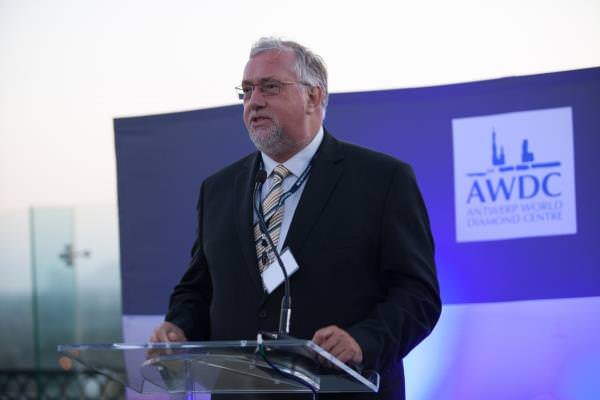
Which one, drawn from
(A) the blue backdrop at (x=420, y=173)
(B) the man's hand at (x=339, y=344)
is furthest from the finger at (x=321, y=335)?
(A) the blue backdrop at (x=420, y=173)

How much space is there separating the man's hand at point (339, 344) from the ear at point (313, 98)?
0.82 metres

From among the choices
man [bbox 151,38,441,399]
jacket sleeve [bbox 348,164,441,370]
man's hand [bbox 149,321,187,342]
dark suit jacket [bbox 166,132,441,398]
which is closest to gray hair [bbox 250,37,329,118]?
man [bbox 151,38,441,399]

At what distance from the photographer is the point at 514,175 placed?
3383mm

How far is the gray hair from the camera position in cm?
256

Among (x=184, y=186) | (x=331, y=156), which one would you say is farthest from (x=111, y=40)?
(x=331, y=156)

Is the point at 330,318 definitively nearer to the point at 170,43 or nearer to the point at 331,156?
the point at 331,156

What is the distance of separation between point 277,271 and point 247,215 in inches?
8.8

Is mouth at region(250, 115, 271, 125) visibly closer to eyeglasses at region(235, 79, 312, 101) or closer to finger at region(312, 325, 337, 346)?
eyeglasses at region(235, 79, 312, 101)

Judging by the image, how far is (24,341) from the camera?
6102 millimetres

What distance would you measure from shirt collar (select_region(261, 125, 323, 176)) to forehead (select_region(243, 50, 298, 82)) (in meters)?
0.21

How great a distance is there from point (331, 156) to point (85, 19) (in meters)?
3.53

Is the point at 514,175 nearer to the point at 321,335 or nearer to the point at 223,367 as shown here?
the point at 321,335

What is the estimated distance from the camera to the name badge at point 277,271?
2289 mm

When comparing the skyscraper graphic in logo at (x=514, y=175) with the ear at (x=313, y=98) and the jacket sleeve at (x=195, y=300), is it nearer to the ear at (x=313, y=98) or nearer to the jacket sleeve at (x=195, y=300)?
the ear at (x=313, y=98)
